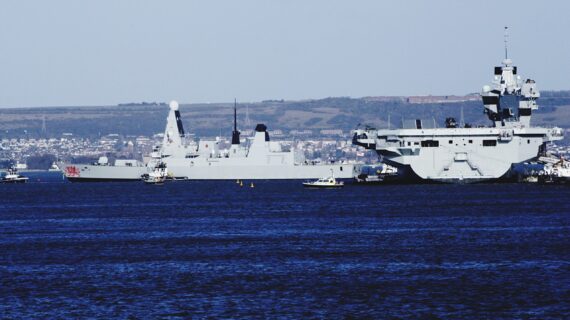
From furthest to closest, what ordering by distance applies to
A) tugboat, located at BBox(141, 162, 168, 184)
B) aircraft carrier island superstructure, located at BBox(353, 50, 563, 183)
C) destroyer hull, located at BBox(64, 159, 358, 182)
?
destroyer hull, located at BBox(64, 159, 358, 182)
tugboat, located at BBox(141, 162, 168, 184)
aircraft carrier island superstructure, located at BBox(353, 50, 563, 183)

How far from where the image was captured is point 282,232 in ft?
205

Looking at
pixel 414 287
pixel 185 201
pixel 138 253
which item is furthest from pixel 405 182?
pixel 414 287

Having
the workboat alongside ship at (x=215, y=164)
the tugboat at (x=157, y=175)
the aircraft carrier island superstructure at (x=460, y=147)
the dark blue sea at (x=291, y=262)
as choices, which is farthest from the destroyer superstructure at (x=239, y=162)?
the dark blue sea at (x=291, y=262)

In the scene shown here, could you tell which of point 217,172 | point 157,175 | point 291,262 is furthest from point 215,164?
point 291,262

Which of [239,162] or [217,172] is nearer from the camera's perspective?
[239,162]

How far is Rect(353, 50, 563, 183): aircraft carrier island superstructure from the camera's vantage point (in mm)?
116938

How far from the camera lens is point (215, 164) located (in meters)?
160

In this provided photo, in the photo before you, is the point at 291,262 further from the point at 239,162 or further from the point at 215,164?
the point at 215,164

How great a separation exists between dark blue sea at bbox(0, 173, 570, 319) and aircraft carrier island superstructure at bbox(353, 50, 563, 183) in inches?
1195

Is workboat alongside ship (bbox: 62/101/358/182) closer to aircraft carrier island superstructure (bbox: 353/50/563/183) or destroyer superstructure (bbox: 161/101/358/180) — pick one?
destroyer superstructure (bbox: 161/101/358/180)

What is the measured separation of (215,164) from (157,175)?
1071 centimetres

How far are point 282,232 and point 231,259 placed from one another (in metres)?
14.4

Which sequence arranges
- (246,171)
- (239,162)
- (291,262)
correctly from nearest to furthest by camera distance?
(291,262), (239,162), (246,171)

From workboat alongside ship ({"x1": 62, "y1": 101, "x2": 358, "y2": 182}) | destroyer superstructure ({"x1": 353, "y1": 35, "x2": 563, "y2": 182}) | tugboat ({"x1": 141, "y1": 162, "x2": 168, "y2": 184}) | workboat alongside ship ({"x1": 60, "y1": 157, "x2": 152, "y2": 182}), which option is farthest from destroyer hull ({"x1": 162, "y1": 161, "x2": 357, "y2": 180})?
destroyer superstructure ({"x1": 353, "y1": 35, "x2": 563, "y2": 182})
